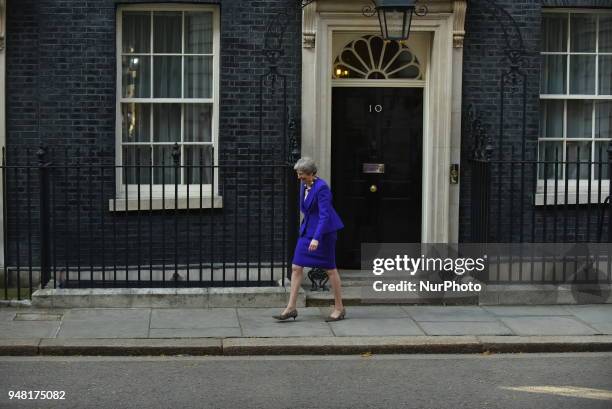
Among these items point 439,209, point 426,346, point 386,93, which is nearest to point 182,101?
point 386,93

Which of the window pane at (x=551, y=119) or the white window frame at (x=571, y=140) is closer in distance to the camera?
the white window frame at (x=571, y=140)

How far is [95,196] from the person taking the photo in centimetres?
1226

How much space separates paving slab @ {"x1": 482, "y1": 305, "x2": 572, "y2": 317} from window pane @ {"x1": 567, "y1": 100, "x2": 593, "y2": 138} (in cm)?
264

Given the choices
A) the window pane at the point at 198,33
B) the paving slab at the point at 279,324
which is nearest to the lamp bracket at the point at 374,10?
the window pane at the point at 198,33

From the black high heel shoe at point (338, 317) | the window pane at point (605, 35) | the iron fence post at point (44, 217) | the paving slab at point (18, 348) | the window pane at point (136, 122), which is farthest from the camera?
the window pane at point (605, 35)

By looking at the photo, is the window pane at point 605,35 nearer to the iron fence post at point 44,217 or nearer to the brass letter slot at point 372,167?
the brass letter slot at point 372,167

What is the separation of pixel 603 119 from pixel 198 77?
493 cm

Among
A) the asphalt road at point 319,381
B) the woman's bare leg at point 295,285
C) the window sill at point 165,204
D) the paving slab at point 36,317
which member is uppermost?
the window sill at point 165,204

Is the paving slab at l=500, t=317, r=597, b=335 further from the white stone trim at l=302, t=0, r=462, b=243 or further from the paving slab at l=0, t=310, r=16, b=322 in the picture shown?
the paving slab at l=0, t=310, r=16, b=322

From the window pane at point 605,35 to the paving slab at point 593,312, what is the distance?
332 centimetres

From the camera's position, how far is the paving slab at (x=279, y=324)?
9.98 m

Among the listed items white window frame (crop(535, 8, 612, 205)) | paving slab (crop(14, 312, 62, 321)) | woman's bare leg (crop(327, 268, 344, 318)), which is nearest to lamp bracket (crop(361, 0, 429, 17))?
white window frame (crop(535, 8, 612, 205))

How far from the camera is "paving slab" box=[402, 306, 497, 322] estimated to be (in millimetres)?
10836

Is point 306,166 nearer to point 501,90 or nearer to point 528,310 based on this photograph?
point 528,310
